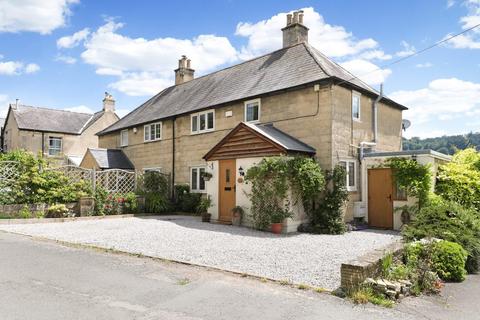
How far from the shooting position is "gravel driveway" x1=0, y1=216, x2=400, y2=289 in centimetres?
803

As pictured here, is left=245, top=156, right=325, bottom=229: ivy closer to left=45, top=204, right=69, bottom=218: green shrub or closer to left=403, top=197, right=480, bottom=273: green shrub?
left=403, top=197, right=480, bottom=273: green shrub

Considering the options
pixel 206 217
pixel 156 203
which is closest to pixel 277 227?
pixel 206 217

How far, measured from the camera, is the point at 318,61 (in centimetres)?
1627

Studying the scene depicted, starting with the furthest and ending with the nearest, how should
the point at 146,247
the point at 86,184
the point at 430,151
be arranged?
the point at 86,184 < the point at 430,151 < the point at 146,247

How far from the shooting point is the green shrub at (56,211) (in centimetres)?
1627

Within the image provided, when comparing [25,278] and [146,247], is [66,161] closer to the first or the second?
[146,247]

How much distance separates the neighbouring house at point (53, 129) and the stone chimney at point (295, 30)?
25.4 metres

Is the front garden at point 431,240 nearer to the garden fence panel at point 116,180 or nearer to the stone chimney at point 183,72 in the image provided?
the garden fence panel at point 116,180

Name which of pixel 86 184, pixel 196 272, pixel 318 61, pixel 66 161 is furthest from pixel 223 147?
pixel 66 161

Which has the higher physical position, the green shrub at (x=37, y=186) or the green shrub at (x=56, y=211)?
the green shrub at (x=37, y=186)

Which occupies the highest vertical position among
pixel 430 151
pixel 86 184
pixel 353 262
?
pixel 430 151

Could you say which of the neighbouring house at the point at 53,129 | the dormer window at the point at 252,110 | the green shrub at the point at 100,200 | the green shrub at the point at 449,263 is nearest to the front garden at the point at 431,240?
the green shrub at the point at 449,263

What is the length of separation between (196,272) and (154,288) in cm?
132

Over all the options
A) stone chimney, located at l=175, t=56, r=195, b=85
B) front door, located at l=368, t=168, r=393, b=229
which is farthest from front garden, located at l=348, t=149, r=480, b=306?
stone chimney, located at l=175, t=56, r=195, b=85
